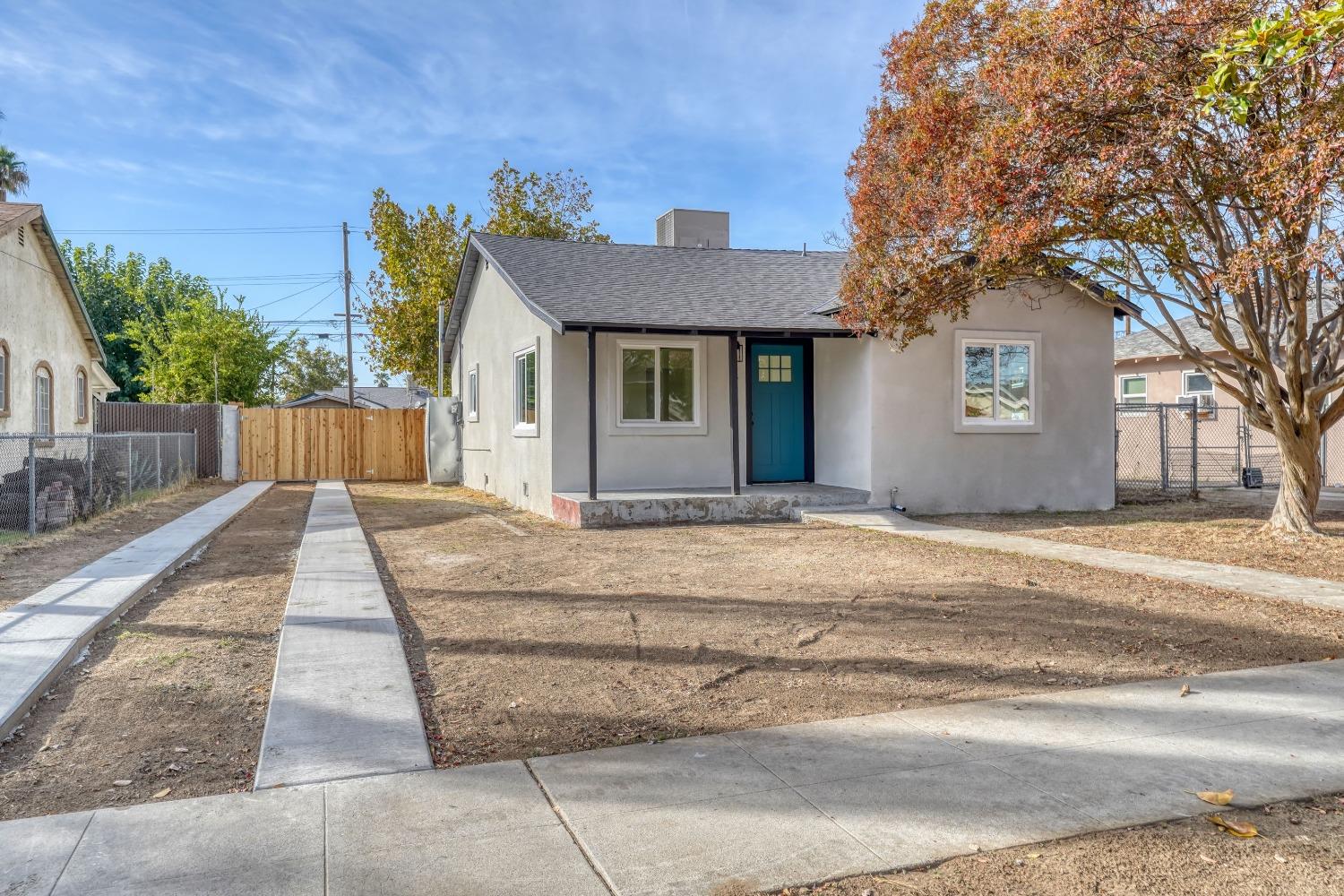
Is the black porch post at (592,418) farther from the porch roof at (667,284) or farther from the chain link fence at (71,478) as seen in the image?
the chain link fence at (71,478)

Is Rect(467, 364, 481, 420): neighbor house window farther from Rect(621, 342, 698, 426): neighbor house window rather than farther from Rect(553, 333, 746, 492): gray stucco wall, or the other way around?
Rect(621, 342, 698, 426): neighbor house window

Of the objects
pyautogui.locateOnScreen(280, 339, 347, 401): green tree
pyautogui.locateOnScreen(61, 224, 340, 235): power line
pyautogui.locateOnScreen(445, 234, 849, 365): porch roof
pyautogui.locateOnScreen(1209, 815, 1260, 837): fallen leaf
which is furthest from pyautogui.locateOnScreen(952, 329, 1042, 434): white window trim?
pyautogui.locateOnScreen(280, 339, 347, 401): green tree

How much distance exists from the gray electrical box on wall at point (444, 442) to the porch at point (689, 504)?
943cm

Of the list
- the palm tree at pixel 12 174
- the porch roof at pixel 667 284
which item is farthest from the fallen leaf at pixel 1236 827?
the palm tree at pixel 12 174

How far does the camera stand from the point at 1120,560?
26.7 ft

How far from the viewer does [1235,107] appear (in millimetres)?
4855

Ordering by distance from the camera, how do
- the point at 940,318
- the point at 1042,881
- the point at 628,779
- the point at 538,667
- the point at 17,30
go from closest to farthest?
the point at 1042,881, the point at 628,779, the point at 538,667, the point at 940,318, the point at 17,30

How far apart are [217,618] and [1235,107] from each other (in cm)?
717

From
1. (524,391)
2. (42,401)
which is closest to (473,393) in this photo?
(524,391)

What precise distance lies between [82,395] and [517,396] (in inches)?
528

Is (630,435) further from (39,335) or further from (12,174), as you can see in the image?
(12,174)

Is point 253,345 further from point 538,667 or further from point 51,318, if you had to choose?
point 538,667

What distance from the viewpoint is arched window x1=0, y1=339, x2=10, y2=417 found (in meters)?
15.5

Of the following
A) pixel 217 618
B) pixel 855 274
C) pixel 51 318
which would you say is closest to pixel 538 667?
pixel 217 618
